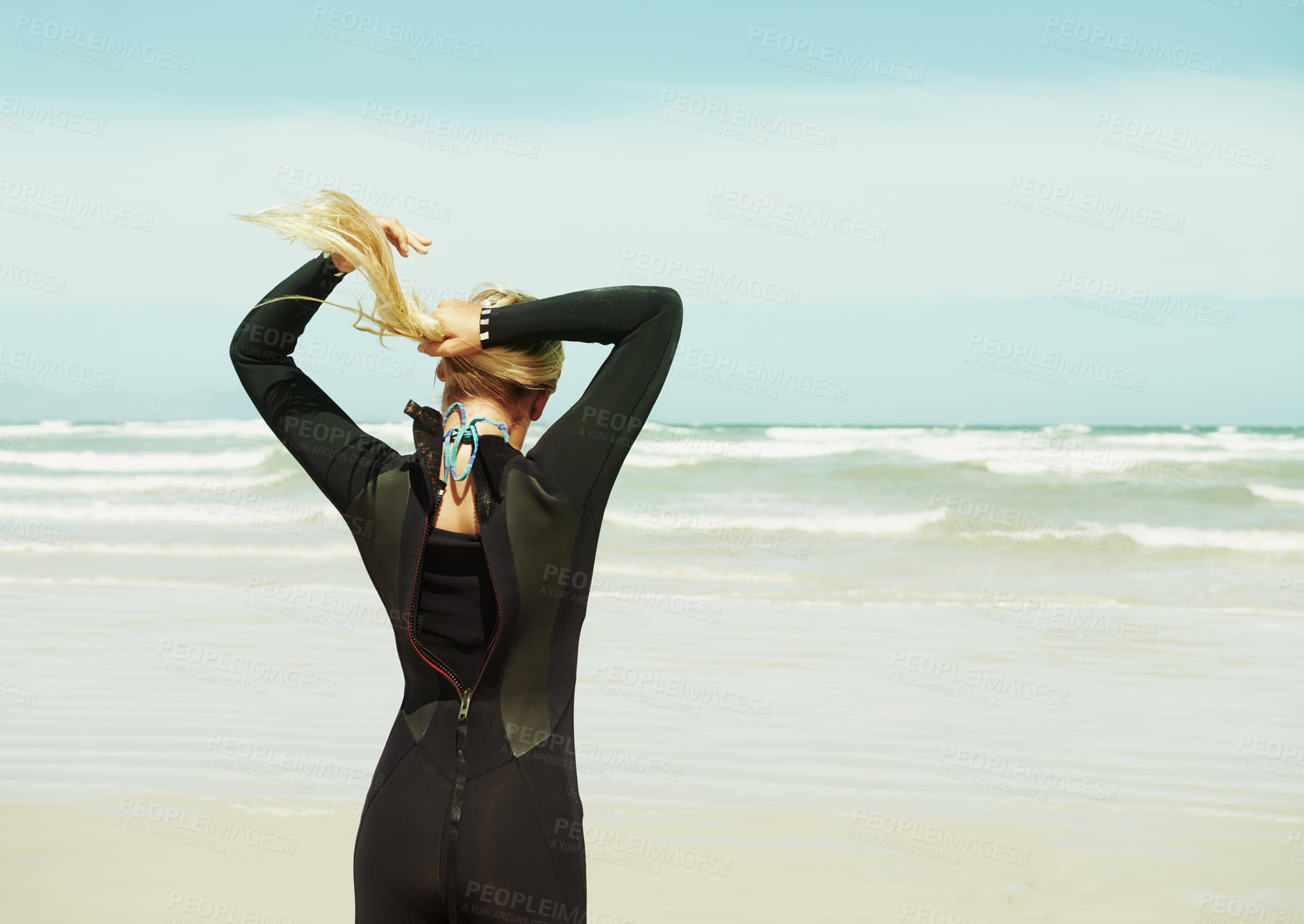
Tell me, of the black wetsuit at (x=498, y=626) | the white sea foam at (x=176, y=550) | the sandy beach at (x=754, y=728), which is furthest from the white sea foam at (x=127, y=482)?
the black wetsuit at (x=498, y=626)

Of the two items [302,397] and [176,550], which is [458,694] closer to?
[302,397]

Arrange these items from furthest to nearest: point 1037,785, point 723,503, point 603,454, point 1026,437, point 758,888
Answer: point 1026,437
point 723,503
point 1037,785
point 758,888
point 603,454

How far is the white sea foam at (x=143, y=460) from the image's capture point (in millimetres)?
25219

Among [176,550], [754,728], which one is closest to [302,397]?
[754,728]

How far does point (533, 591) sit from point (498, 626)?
0.09m

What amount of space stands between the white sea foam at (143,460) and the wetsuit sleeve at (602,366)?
80.6 ft

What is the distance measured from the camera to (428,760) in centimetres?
203

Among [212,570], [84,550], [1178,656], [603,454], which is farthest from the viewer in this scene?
[84,550]

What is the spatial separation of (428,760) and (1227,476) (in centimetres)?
2384

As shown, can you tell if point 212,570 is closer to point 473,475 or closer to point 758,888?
point 758,888

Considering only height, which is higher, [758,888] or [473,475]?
[473,475]

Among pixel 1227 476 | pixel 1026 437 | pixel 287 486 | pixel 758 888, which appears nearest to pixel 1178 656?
pixel 758 888

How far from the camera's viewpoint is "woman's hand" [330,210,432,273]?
211 cm

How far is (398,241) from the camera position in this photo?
2.13m
